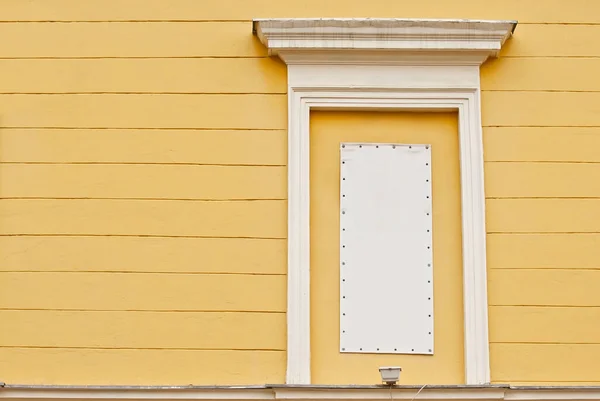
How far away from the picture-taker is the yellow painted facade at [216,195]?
9.09 metres

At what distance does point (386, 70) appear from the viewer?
9.49 metres

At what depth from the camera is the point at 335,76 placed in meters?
9.47

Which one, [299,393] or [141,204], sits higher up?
[141,204]

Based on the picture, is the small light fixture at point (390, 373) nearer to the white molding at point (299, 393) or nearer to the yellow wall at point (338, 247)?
the white molding at point (299, 393)

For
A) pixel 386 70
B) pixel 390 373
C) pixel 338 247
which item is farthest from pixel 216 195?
pixel 390 373

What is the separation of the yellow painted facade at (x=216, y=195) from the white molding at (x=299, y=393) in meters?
0.22

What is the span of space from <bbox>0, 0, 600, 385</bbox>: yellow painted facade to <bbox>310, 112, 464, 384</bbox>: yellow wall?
14 millimetres

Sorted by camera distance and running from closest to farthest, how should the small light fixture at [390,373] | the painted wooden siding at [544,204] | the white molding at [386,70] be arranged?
the small light fixture at [390,373], the painted wooden siding at [544,204], the white molding at [386,70]

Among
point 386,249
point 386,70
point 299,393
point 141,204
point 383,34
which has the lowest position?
point 299,393

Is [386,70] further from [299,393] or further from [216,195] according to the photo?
[299,393]

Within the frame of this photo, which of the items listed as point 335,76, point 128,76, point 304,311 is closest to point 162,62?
point 128,76


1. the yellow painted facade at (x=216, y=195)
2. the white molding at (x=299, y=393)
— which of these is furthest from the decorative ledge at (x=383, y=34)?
the white molding at (x=299, y=393)

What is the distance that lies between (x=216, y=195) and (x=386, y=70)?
144 centimetres

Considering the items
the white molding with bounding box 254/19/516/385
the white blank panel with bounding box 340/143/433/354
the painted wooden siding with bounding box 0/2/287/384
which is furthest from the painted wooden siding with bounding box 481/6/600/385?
the painted wooden siding with bounding box 0/2/287/384
